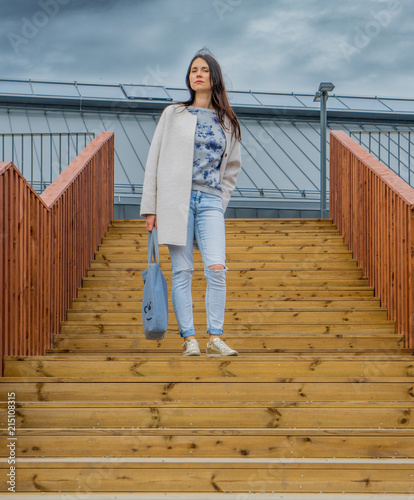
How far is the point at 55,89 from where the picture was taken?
→ 52.2ft

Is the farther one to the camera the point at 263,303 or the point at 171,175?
the point at 263,303

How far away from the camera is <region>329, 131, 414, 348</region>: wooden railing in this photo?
17.0 feet

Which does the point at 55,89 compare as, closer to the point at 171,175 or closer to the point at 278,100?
the point at 278,100

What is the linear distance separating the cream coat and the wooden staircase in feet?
2.34

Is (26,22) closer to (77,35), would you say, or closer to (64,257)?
(64,257)

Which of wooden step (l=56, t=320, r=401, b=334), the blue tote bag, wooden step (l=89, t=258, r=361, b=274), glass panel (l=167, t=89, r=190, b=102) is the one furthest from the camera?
glass panel (l=167, t=89, r=190, b=102)

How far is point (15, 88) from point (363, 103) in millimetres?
7490

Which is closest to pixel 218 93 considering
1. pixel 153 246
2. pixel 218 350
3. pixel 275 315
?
pixel 153 246

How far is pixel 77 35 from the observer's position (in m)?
13.5

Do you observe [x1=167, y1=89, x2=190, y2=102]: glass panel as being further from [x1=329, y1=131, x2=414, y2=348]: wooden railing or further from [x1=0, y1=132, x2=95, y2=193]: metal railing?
[x1=329, y1=131, x2=414, y2=348]: wooden railing

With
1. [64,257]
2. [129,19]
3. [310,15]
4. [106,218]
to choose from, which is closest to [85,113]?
[129,19]

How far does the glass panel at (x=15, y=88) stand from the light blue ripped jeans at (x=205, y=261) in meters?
11.8

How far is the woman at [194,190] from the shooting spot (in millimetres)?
4184

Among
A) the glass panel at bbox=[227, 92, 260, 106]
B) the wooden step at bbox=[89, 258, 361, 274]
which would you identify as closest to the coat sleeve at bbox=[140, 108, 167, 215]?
the wooden step at bbox=[89, 258, 361, 274]
